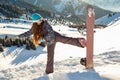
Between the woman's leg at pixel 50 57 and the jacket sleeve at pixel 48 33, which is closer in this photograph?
the jacket sleeve at pixel 48 33

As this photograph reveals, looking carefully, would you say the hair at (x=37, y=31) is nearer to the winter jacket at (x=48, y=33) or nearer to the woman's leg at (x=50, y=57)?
the winter jacket at (x=48, y=33)

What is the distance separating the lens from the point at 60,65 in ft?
30.2

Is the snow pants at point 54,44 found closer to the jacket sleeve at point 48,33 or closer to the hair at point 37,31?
the jacket sleeve at point 48,33

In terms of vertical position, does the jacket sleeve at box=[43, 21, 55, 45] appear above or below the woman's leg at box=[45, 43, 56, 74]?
above

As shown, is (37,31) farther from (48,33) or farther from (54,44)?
(54,44)

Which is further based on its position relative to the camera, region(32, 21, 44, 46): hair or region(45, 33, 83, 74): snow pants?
region(32, 21, 44, 46): hair

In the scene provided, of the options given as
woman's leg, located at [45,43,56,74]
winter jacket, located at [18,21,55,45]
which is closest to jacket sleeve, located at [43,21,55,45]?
winter jacket, located at [18,21,55,45]

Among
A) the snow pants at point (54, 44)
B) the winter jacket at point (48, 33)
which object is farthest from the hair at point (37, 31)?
the snow pants at point (54, 44)

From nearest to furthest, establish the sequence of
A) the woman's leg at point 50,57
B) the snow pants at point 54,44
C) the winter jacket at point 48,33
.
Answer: the snow pants at point 54,44
the winter jacket at point 48,33
the woman's leg at point 50,57

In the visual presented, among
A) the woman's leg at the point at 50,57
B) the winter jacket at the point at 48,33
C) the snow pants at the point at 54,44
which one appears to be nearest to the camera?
the snow pants at the point at 54,44

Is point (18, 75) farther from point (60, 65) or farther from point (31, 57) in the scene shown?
point (31, 57)

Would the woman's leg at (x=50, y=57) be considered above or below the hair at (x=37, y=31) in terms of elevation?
below

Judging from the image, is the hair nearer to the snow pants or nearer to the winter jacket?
the winter jacket

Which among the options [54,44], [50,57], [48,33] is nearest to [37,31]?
[48,33]
